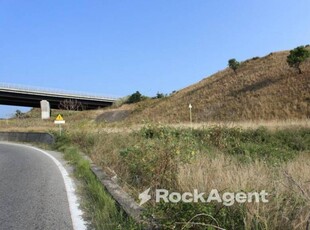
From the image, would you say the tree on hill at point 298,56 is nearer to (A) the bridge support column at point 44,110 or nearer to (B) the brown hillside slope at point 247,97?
(B) the brown hillside slope at point 247,97

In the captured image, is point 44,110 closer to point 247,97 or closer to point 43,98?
point 43,98

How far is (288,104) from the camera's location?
51.7m

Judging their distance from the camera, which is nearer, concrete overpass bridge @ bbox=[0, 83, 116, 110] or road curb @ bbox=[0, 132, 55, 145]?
road curb @ bbox=[0, 132, 55, 145]

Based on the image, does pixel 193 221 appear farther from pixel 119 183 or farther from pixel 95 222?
pixel 119 183

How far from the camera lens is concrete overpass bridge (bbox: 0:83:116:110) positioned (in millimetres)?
88375

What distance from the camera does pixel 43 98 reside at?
94.8 metres

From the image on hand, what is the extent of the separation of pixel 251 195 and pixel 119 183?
4.20 meters

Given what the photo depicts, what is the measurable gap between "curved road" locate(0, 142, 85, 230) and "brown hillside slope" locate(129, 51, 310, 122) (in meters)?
38.8

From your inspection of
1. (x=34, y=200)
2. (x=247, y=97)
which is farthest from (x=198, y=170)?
(x=247, y=97)

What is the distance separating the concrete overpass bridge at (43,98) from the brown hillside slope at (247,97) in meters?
18.8

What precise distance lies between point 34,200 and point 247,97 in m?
55.2

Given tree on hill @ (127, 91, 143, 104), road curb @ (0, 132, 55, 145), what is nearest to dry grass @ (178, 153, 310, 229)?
road curb @ (0, 132, 55, 145)

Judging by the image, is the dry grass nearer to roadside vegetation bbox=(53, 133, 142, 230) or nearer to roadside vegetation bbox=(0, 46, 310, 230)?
roadside vegetation bbox=(0, 46, 310, 230)

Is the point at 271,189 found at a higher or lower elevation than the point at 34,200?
higher
